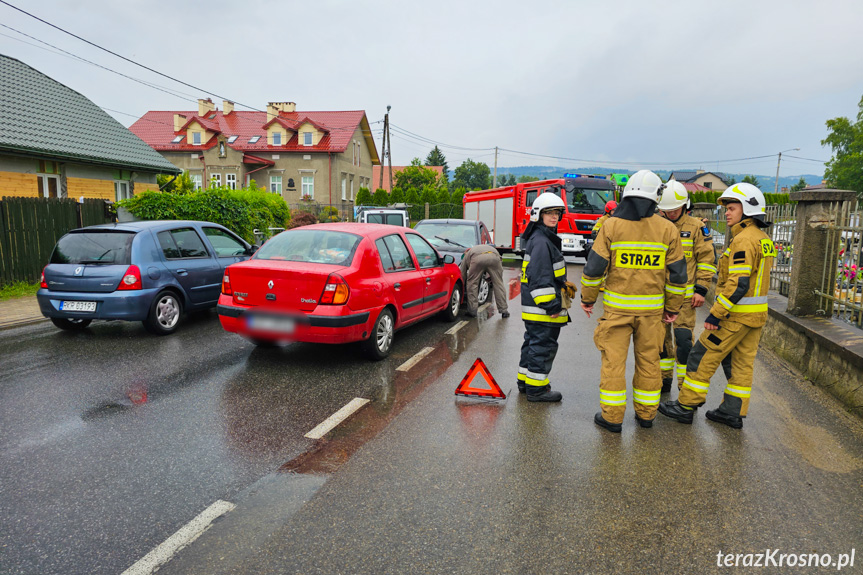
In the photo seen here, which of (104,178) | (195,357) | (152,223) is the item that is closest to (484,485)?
(195,357)

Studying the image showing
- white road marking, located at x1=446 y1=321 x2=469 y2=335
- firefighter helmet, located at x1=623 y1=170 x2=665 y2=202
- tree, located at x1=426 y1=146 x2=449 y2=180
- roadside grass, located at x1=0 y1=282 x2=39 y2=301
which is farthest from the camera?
tree, located at x1=426 y1=146 x2=449 y2=180

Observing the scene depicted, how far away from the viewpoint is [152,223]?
26.5 feet

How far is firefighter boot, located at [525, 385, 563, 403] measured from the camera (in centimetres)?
514

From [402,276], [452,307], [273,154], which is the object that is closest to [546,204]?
[402,276]

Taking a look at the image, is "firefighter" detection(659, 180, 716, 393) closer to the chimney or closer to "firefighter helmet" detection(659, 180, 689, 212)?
"firefighter helmet" detection(659, 180, 689, 212)

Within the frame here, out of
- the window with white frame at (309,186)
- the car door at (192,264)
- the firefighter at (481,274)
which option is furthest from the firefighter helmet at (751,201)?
the window with white frame at (309,186)

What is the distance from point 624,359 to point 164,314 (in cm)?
611

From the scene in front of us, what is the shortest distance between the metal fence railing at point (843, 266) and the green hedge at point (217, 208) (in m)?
13.9

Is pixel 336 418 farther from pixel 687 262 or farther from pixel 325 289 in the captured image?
pixel 687 262

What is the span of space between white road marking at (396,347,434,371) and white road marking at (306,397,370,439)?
1.10 metres

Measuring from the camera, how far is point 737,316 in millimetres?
4469

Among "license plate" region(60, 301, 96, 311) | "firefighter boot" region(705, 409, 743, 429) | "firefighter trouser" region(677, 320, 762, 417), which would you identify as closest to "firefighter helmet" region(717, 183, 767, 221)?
"firefighter trouser" region(677, 320, 762, 417)

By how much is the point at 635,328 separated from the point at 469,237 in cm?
694

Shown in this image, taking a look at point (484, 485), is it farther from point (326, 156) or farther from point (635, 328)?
point (326, 156)
